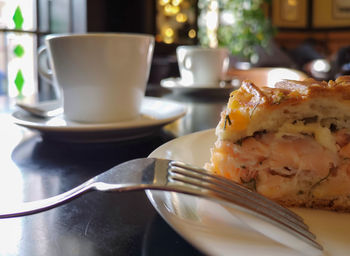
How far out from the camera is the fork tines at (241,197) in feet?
1.12

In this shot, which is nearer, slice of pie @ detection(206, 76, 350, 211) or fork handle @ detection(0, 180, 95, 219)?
fork handle @ detection(0, 180, 95, 219)

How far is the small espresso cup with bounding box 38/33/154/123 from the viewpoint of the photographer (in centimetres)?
84

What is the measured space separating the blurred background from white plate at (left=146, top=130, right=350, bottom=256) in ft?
4.83

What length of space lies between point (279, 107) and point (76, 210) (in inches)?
11.9

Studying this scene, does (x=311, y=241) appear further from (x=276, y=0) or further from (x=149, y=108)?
(x=276, y=0)

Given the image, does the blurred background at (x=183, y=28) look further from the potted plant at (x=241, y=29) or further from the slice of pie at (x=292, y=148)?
the slice of pie at (x=292, y=148)

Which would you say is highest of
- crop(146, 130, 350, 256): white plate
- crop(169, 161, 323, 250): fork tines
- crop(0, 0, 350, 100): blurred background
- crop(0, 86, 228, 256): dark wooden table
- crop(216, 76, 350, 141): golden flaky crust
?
crop(0, 0, 350, 100): blurred background

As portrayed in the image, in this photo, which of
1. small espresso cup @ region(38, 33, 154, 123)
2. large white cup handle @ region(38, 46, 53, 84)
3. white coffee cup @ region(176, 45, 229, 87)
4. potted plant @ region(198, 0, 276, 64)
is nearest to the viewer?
small espresso cup @ region(38, 33, 154, 123)

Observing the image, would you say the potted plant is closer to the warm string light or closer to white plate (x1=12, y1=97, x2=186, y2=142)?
the warm string light

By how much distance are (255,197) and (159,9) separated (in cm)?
441

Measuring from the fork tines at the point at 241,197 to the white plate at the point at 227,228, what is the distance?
2 cm

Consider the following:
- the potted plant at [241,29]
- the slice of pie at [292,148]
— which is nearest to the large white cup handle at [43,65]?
the slice of pie at [292,148]

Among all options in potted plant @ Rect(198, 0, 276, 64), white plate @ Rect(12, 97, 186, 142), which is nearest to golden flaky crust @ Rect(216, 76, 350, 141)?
white plate @ Rect(12, 97, 186, 142)

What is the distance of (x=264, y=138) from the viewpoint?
20.6 inches
